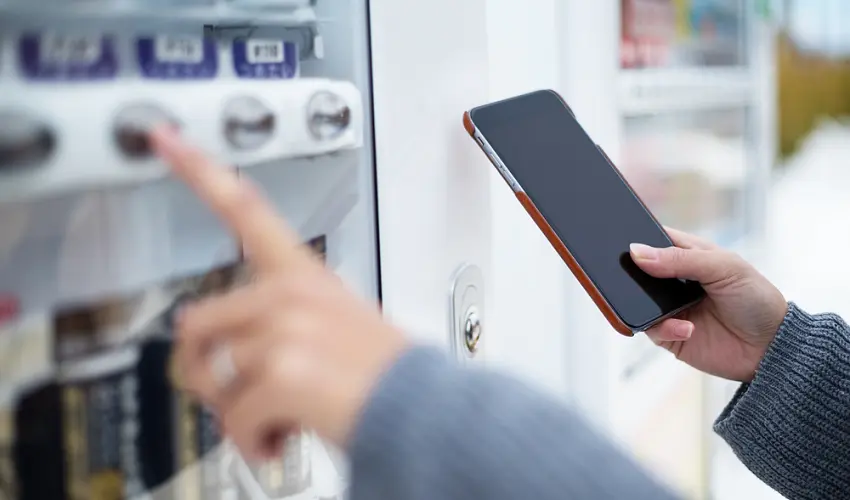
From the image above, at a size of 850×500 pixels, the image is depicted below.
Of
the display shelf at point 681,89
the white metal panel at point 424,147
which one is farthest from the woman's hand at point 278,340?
the display shelf at point 681,89

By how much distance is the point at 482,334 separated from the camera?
23.5 inches

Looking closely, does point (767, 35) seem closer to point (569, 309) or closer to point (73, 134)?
point (569, 309)

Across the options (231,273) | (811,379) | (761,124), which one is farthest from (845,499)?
(761,124)

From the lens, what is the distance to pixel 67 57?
0.28m

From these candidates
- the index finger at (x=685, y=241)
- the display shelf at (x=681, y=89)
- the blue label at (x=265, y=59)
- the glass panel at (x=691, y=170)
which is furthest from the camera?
the glass panel at (x=691, y=170)

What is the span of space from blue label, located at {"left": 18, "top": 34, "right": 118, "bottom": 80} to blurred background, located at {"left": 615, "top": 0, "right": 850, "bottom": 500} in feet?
1.99

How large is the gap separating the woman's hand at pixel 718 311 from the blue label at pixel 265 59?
0.89ft

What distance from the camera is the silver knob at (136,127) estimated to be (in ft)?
0.96

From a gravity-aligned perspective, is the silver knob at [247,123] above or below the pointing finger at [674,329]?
above

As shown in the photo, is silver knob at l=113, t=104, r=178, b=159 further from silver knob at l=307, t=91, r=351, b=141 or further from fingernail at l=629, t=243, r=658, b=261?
fingernail at l=629, t=243, r=658, b=261

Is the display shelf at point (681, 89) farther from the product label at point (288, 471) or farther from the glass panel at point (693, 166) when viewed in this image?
the product label at point (288, 471)

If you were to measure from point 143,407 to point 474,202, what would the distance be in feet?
1.03

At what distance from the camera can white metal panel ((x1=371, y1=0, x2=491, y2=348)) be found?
0.50 metres

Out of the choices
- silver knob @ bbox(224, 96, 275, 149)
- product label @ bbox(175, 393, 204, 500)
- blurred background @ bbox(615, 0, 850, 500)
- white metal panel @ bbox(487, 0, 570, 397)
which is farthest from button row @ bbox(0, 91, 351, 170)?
blurred background @ bbox(615, 0, 850, 500)
